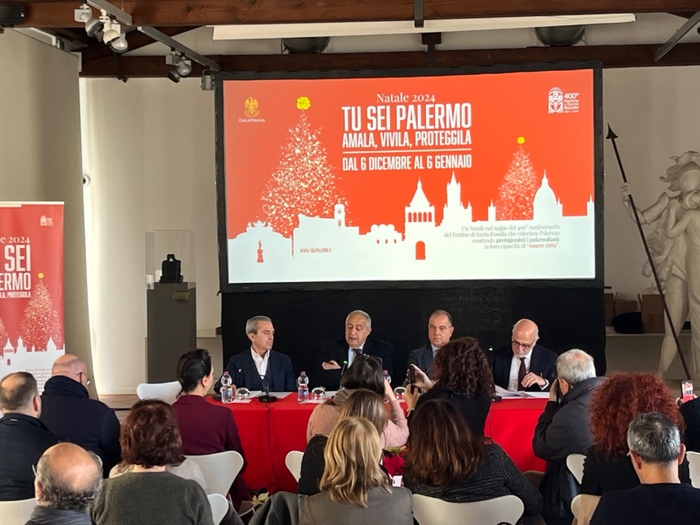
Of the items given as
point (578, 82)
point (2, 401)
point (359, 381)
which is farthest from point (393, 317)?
point (2, 401)

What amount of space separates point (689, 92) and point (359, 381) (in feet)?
23.2

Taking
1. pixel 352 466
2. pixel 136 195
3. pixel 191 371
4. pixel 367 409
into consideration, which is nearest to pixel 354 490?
pixel 352 466

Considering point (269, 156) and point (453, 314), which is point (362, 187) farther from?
point (453, 314)

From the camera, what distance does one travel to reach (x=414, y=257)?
787cm

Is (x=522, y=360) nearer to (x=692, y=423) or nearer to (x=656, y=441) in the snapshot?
(x=692, y=423)

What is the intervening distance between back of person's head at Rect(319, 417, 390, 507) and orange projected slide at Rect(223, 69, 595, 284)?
5036 millimetres

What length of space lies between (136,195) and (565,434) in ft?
23.6

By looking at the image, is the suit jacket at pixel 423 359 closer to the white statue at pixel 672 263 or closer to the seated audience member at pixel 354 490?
the seated audience member at pixel 354 490

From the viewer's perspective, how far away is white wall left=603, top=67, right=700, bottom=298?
9680 millimetres

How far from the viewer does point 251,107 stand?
7910 millimetres

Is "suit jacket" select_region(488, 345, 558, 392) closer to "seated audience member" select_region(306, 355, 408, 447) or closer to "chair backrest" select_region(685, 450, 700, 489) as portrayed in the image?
"seated audience member" select_region(306, 355, 408, 447)

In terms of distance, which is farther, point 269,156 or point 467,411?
point 269,156

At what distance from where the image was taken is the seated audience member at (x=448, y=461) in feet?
10.2

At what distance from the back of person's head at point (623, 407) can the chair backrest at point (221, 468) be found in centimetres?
163
